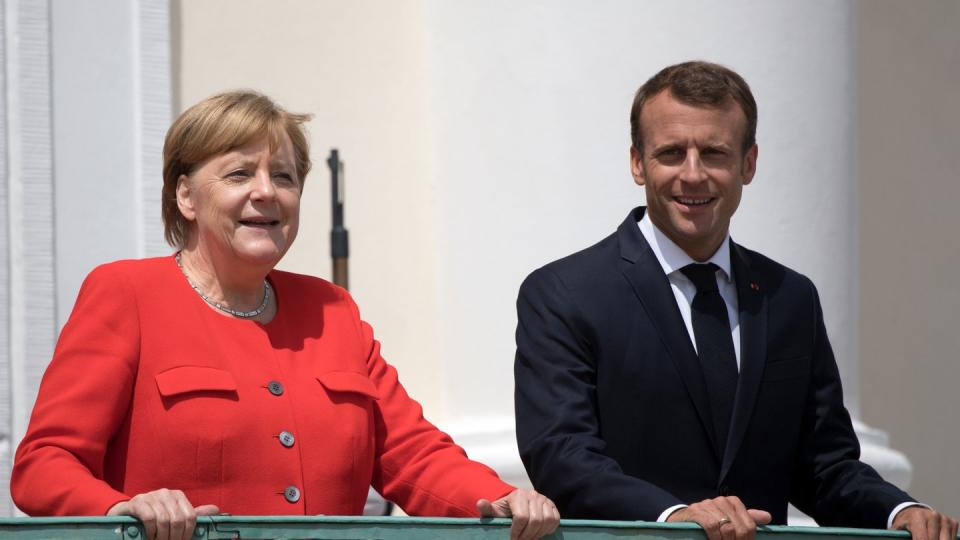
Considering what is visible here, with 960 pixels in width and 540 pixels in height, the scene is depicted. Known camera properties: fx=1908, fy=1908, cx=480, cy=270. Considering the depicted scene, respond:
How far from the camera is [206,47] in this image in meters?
6.66

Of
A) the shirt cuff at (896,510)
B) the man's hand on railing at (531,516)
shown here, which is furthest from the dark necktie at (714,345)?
the man's hand on railing at (531,516)

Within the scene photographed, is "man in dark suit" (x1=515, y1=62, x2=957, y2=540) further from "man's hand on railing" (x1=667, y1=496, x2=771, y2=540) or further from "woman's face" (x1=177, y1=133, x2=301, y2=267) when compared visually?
"woman's face" (x1=177, y1=133, x2=301, y2=267)

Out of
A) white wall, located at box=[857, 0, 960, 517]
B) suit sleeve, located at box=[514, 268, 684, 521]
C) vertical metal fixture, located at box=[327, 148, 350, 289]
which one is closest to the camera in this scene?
suit sleeve, located at box=[514, 268, 684, 521]

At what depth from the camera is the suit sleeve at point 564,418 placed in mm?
3732

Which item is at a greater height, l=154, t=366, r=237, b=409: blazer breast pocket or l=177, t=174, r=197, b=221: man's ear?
l=177, t=174, r=197, b=221: man's ear

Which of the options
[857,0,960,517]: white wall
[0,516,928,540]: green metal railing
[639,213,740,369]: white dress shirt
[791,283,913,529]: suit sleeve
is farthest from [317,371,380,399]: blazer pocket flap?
[857,0,960,517]: white wall

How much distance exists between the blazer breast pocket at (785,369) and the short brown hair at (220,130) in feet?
3.61

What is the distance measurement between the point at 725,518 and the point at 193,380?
107 cm

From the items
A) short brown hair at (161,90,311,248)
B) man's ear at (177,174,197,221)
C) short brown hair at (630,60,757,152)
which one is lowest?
man's ear at (177,174,197,221)

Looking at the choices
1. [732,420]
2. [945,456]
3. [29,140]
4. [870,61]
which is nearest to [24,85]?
[29,140]

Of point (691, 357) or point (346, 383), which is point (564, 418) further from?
point (346, 383)

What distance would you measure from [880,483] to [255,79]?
337 cm

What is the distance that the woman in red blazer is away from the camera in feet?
11.9

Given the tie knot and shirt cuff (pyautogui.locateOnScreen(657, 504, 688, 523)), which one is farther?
the tie knot
